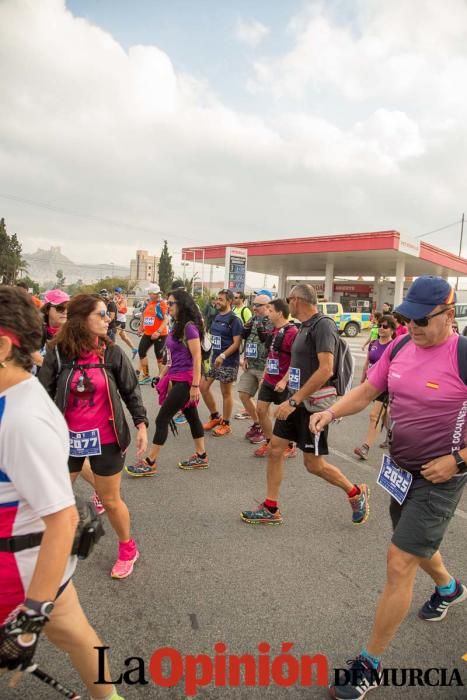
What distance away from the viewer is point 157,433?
14.3 ft

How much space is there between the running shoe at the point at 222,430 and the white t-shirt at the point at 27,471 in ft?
15.0

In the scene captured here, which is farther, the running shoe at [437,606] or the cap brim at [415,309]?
the running shoe at [437,606]

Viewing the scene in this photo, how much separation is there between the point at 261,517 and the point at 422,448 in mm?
1799

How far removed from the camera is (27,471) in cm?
123

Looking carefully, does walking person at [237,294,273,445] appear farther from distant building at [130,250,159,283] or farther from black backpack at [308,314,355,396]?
distant building at [130,250,159,283]

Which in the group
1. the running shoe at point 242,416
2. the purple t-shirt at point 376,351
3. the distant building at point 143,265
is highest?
the distant building at point 143,265

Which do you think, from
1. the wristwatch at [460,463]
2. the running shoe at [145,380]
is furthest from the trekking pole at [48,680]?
the running shoe at [145,380]

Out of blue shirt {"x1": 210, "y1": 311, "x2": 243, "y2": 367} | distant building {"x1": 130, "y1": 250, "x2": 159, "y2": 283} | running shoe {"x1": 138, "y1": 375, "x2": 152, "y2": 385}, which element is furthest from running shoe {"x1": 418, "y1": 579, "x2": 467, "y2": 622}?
distant building {"x1": 130, "y1": 250, "x2": 159, "y2": 283}

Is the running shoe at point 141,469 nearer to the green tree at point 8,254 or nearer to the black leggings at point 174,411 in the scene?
the black leggings at point 174,411

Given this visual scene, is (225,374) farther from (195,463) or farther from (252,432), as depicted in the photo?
(195,463)

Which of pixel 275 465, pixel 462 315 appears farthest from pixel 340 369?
pixel 462 315

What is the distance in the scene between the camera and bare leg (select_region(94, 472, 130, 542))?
271cm

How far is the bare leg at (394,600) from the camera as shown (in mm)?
1957

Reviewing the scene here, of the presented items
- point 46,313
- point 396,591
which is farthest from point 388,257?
point 396,591
